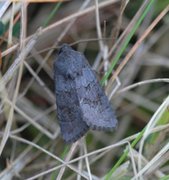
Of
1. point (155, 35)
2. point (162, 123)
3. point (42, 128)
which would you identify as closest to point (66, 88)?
point (42, 128)

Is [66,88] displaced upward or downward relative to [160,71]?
upward

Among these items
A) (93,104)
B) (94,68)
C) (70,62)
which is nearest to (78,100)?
(93,104)

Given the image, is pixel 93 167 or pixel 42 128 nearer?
pixel 42 128

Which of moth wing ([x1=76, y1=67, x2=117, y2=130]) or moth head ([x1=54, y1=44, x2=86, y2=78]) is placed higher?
moth head ([x1=54, y1=44, x2=86, y2=78])

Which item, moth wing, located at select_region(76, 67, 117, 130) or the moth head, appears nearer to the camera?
moth wing, located at select_region(76, 67, 117, 130)

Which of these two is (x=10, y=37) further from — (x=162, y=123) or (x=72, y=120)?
(x=162, y=123)

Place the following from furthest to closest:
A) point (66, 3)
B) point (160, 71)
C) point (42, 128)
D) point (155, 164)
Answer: point (160, 71) → point (66, 3) → point (42, 128) → point (155, 164)

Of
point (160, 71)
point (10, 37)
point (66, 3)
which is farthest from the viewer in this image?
point (160, 71)
